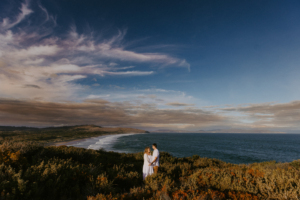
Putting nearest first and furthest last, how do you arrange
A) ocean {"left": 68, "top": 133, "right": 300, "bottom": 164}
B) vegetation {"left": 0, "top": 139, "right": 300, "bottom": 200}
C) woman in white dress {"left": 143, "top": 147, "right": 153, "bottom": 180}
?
vegetation {"left": 0, "top": 139, "right": 300, "bottom": 200} < woman in white dress {"left": 143, "top": 147, "right": 153, "bottom": 180} < ocean {"left": 68, "top": 133, "right": 300, "bottom": 164}

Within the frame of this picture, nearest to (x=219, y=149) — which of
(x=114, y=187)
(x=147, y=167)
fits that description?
(x=147, y=167)

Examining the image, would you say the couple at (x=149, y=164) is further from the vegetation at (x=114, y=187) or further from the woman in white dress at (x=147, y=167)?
the vegetation at (x=114, y=187)

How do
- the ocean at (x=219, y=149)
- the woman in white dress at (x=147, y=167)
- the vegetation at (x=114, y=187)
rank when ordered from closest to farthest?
the vegetation at (x=114, y=187) → the woman in white dress at (x=147, y=167) → the ocean at (x=219, y=149)

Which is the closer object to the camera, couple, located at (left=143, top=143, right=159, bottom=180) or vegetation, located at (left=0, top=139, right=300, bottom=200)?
vegetation, located at (left=0, top=139, right=300, bottom=200)

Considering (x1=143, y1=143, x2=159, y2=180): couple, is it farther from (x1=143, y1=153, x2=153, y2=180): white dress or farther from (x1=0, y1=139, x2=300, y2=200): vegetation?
(x1=0, y1=139, x2=300, y2=200): vegetation

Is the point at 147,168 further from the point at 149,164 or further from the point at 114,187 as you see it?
the point at 114,187

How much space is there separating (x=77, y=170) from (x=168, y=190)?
4.07m

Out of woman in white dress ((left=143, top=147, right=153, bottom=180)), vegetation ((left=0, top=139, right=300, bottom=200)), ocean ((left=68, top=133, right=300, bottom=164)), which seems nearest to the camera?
vegetation ((left=0, top=139, right=300, bottom=200))

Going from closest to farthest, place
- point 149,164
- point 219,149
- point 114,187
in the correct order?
point 114,187 → point 149,164 → point 219,149

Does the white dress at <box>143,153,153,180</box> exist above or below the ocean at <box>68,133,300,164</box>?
above

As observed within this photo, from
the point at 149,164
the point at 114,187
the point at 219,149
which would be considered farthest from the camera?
the point at 219,149

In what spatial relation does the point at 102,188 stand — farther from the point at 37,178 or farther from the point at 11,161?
the point at 11,161

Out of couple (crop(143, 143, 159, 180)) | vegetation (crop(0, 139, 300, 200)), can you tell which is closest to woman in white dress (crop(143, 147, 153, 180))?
couple (crop(143, 143, 159, 180))

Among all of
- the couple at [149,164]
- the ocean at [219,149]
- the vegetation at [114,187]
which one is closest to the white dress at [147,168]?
the couple at [149,164]
